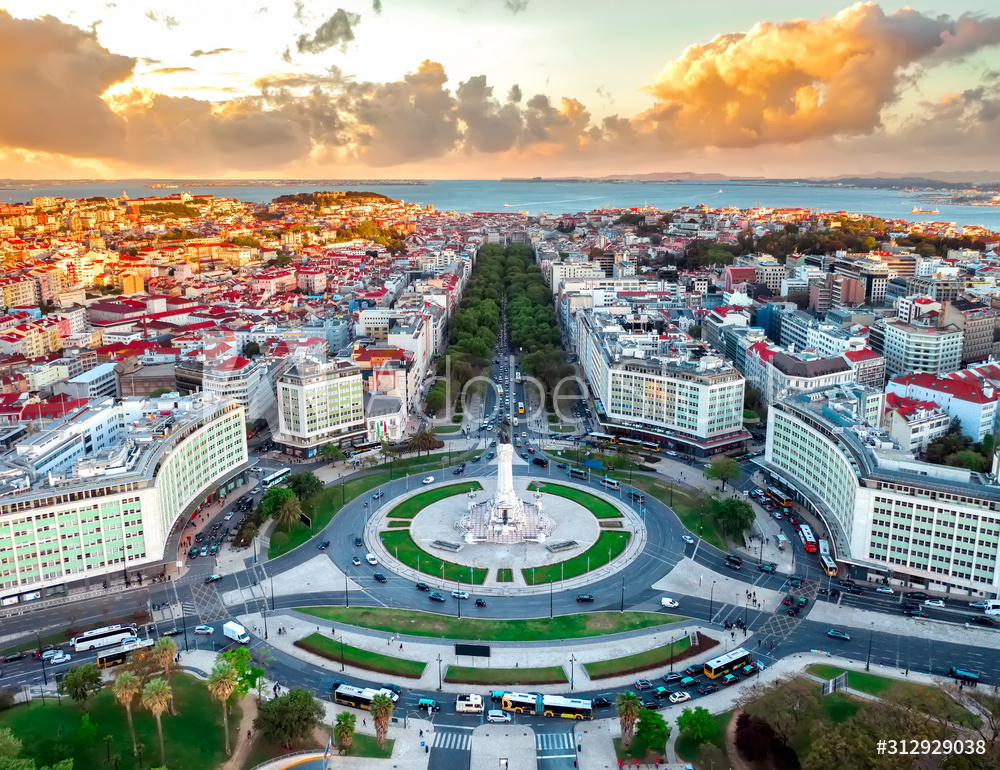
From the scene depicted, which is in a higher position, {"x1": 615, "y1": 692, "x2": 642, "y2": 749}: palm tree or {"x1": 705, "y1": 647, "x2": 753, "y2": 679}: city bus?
{"x1": 615, "y1": 692, "x2": 642, "y2": 749}: palm tree

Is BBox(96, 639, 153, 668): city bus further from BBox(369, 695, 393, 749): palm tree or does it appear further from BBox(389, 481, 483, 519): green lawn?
BBox(389, 481, 483, 519): green lawn

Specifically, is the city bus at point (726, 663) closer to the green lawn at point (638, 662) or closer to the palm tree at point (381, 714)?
the green lawn at point (638, 662)

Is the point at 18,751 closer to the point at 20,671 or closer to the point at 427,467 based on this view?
the point at 20,671

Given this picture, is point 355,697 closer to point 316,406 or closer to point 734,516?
point 734,516

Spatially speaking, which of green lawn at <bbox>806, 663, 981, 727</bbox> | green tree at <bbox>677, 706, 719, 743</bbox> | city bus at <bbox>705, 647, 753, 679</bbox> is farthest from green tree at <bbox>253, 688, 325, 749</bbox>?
green lawn at <bbox>806, 663, 981, 727</bbox>

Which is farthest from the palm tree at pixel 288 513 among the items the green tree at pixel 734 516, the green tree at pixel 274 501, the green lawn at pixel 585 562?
the green tree at pixel 734 516

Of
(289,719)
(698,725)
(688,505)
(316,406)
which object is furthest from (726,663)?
(316,406)
